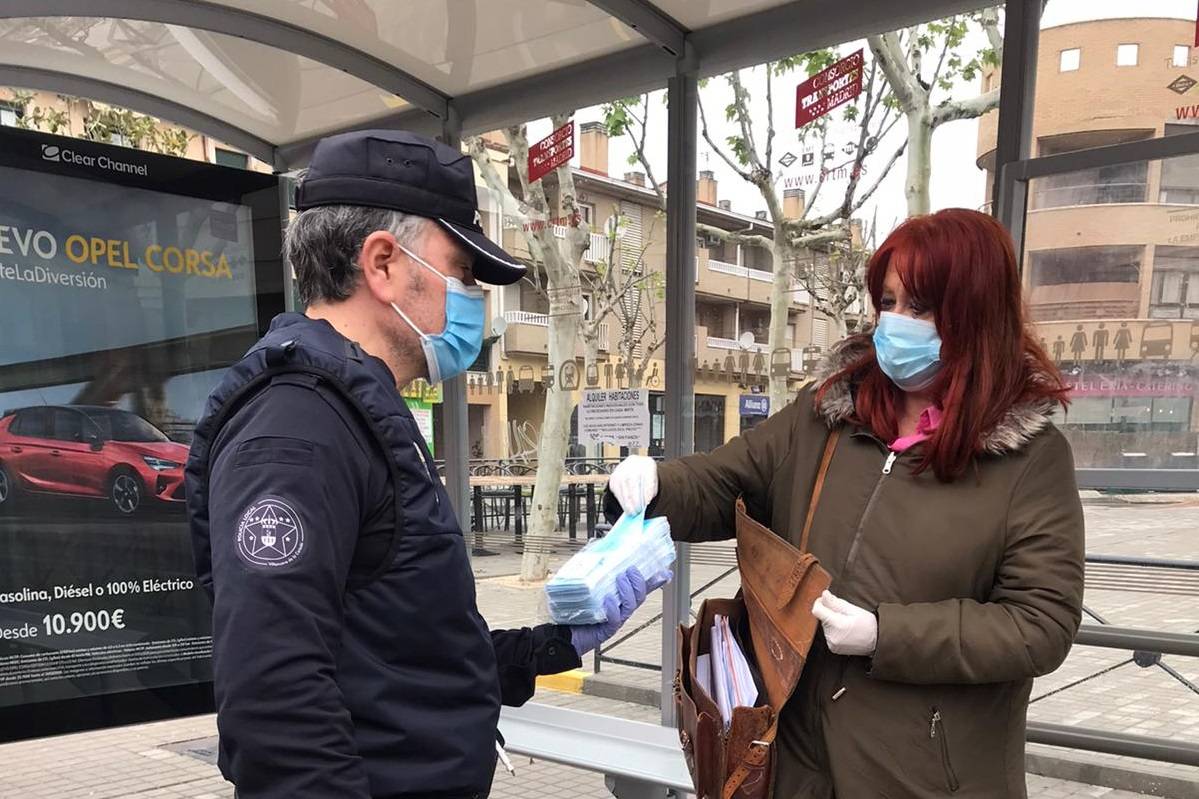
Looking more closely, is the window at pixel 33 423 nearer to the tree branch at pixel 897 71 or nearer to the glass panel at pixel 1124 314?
the glass panel at pixel 1124 314

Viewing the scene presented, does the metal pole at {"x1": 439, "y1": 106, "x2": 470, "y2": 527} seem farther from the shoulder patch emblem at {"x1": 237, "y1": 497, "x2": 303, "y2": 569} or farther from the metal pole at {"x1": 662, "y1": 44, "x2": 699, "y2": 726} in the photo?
the shoulder patch emblem at {"x1": 237, "y1": 497, "x2": 303, "y2": 569}

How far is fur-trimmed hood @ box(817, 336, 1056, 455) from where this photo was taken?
5.07 feet

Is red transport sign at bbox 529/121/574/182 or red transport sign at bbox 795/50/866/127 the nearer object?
red transport sign at bbox 795/50/866/127

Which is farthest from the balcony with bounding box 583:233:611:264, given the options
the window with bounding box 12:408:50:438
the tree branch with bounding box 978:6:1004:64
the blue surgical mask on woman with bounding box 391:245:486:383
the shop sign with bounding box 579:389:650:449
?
the blue surgical mask on woman with bounding box 391:245:486:383

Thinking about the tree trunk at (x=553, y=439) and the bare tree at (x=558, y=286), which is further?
the tree trunk at (x=553, y=439)

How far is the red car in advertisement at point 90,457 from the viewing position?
2.94 metres

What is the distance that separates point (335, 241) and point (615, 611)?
101 cm

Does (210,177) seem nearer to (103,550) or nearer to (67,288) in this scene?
(67,288)

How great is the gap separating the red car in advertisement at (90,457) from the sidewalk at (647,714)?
1444 mm

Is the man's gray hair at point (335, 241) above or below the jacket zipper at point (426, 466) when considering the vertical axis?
above

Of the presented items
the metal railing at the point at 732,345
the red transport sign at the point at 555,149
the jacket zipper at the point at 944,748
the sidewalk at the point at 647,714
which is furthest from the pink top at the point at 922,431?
the red transport sign at the point at 555,149

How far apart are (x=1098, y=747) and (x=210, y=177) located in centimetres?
428

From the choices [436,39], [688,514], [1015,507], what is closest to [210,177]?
[436,39]

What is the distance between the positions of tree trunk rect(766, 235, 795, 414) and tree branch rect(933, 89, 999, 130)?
1001 mm
